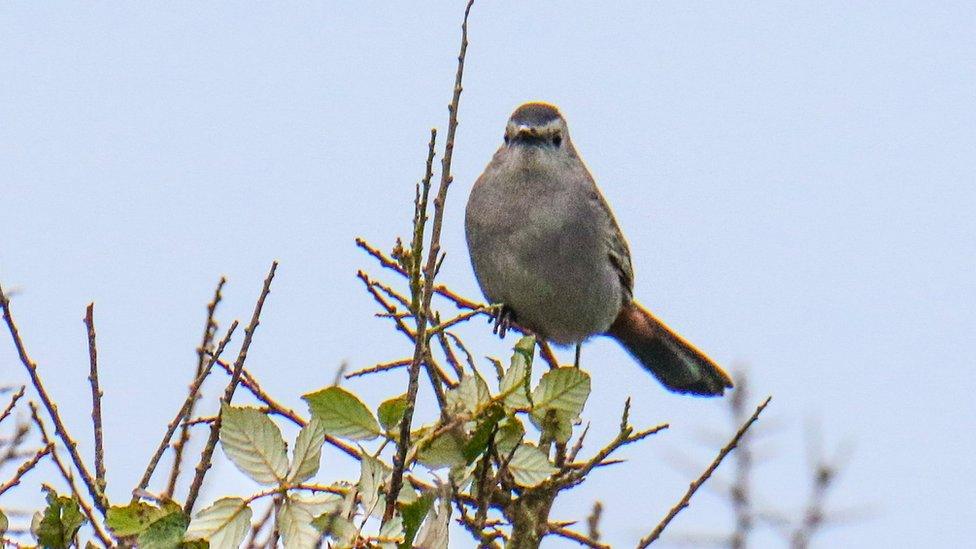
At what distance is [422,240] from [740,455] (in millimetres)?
1145

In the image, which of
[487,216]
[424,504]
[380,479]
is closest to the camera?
[424,504]

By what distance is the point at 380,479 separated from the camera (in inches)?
98.1

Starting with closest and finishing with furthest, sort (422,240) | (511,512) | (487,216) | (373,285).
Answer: (422,240), (511,512), (373,285), (487,216)

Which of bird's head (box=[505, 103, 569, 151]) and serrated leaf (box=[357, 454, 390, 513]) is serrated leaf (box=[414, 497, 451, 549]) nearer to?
serrated leaf (box=[357, 454, 390, 513])

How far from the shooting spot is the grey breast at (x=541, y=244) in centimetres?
721

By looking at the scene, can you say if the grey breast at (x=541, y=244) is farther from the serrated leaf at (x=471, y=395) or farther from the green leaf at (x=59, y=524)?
the green leaf at (x=59, y=524)

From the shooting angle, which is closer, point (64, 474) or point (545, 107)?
point (64, 474)

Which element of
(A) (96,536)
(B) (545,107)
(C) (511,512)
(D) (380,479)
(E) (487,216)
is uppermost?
(B) (545,107)

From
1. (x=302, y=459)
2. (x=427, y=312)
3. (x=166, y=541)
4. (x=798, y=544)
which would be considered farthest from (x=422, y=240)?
(x=798, y=544)

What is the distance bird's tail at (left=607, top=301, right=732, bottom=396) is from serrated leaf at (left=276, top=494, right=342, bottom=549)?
638 cm

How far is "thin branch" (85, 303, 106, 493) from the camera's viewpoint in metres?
2.81

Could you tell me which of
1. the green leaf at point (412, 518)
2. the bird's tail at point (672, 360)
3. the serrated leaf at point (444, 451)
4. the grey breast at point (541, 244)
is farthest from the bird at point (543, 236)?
the green leaf at point (412, 518)

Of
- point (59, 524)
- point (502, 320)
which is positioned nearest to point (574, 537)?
point (59, 524)

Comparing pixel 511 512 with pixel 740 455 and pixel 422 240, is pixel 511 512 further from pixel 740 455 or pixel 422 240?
pixel 422 240
